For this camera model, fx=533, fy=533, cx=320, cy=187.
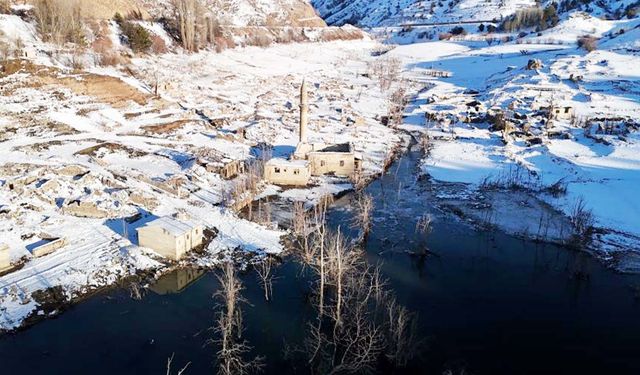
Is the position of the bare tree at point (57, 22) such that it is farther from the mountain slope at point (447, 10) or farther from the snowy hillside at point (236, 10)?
the mountain slope at point (447, 10)

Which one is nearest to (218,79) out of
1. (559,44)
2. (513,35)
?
(559,44)

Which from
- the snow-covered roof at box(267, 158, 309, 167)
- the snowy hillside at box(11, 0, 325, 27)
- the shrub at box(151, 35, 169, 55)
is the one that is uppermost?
the snowy hillside at box(11, 0, 325, 27)

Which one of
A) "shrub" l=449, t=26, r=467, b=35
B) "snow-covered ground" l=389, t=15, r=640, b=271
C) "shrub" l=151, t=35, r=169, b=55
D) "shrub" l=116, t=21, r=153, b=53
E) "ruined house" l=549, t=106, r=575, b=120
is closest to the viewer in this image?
"snow-covered ground" l=389, t=15, r=640, b=271

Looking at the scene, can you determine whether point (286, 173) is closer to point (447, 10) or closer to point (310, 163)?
point (310, 163)

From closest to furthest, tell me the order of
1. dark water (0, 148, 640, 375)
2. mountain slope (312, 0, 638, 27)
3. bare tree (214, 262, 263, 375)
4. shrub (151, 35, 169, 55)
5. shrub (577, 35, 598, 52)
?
bare tree (214, 262, 263, 375), dark water (0, 148, 640, 375), shrub (151, 35, 169, 55), shrub (577, 35, 598, 52), mountain slope (312, 0, 638, 27)

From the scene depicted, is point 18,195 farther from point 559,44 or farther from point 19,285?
point 559,44

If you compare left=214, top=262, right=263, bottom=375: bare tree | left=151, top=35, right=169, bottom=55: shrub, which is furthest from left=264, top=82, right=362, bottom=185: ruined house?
left=151, top=35, right=169, bottom=55: shrub

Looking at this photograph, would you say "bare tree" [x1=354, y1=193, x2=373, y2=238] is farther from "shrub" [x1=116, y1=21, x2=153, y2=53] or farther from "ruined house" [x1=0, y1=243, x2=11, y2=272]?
"shrub" [x1=116, y1=21, x2=153, y2=53]
